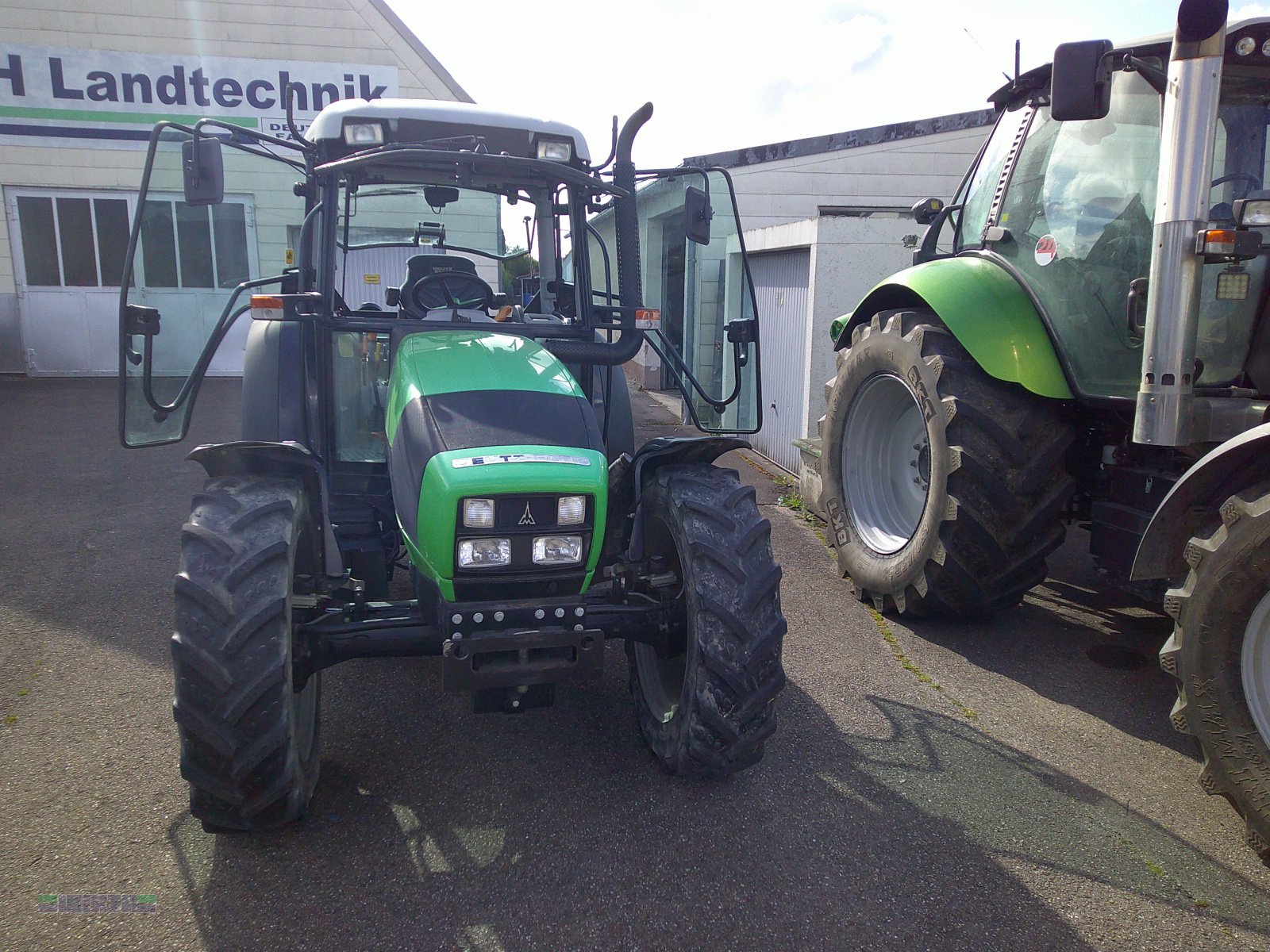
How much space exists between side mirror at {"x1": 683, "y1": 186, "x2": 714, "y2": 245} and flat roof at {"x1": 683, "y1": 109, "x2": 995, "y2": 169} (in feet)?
29.1

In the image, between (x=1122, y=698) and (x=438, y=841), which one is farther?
(x=1122, y=698)

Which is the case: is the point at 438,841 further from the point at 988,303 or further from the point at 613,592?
the point at 988,303

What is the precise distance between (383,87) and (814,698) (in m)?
12.7

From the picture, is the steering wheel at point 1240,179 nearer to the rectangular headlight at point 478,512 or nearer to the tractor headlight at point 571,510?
the tractor headlight at point 571,510

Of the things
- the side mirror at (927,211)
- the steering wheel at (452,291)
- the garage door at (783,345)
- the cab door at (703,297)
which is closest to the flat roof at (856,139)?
the cab door at (703,297)

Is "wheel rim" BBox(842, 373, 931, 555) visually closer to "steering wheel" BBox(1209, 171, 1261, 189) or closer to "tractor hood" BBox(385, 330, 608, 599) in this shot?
"steering wheel" BBox(1209, 171, 1261, 189)

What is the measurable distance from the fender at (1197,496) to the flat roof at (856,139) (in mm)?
10125

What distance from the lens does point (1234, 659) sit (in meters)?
2.78

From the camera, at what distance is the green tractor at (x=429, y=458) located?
2.72 m

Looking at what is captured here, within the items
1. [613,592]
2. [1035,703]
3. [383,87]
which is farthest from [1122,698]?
[383,87]

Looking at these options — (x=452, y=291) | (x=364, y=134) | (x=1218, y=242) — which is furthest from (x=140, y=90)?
(x=1218, y=242)

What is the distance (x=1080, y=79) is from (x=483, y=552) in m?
2.51

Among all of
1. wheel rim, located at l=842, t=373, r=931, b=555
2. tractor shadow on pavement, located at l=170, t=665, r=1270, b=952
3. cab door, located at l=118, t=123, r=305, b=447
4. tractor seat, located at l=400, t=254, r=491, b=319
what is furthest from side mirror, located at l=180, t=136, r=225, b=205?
wheel rim, located at l=842, t=373, r=931, b=555

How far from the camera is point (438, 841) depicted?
2861 millimetres
